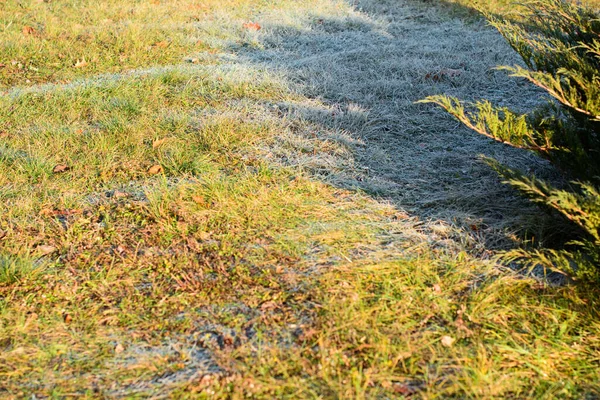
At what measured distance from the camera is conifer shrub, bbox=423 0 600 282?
2.83 m

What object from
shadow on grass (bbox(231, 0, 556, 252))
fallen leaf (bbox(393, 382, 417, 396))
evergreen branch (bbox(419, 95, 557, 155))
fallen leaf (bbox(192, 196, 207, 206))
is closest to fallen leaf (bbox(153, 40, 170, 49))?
shadow on grass (bbox(231, 0, 556, 252))

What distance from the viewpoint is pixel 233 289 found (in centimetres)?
298

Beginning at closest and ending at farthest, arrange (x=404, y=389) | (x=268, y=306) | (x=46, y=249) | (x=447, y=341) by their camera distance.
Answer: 1. (x=404, y=389)
2. (x=447, y=341)
3. (x=268, y=306)
4. (x=46, y=249)

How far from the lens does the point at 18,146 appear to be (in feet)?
14.7

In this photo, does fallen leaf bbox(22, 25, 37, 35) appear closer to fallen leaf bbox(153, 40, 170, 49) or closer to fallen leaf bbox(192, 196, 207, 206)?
fallen leaf bbox(153, 40, 170, 49)

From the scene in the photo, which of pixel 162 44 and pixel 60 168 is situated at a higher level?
pixel 162 44

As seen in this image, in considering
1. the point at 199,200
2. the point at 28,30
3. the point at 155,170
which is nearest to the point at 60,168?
the point at 155,170

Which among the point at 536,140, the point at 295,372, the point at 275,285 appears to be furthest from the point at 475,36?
the point at 295,372

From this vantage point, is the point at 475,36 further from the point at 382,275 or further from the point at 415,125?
the point at 382,275

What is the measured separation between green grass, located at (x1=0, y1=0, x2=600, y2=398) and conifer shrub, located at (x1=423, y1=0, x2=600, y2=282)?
0.23 metres

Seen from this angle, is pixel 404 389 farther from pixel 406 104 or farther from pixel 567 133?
pixel 406 104

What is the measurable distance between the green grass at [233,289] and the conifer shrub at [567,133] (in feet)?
0.75

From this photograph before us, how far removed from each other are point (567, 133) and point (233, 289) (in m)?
2.01

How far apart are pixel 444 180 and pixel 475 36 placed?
15.9ft
